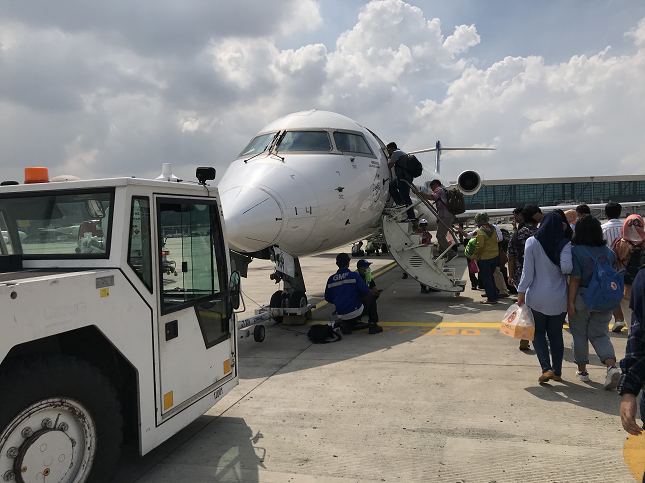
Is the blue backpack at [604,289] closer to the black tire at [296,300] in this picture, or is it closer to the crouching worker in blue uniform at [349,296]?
the crouching worker in blue uniform at [349,296]

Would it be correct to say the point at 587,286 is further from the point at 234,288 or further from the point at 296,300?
the point at 296,300

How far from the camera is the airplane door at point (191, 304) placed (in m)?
3.57

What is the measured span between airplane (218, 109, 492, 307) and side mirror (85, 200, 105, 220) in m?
3.03

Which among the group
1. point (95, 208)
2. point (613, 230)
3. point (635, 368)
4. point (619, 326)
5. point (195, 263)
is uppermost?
point (95, 208)

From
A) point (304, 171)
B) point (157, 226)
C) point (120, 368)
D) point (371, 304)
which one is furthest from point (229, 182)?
point (120, 368)

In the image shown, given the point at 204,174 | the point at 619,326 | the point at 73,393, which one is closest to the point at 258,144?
the point at 204,174

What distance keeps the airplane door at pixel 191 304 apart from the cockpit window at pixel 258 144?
426 centimetres

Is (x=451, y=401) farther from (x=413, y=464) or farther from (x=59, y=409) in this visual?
(x=59, y=409)

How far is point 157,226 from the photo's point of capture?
3590mm

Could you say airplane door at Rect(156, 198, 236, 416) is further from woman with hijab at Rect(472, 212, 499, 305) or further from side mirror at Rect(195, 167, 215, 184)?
woman with hijab at Rect(472, 212, 499, 305)

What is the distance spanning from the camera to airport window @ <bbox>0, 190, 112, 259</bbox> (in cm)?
333

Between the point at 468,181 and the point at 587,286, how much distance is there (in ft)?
51.5

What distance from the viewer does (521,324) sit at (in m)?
5.18

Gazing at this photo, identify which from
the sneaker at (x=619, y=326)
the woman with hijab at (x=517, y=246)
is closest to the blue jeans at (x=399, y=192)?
the woman with hijab at (x=517, y=246)
